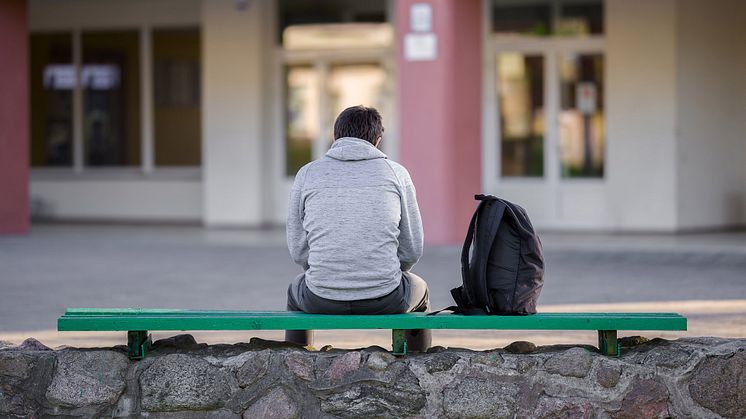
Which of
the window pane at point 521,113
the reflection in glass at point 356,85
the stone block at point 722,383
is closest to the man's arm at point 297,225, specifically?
the stone block at point 722,383

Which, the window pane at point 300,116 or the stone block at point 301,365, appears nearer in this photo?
the stone block at point 301,365

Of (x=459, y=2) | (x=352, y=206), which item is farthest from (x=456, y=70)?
(x=352, y=206)

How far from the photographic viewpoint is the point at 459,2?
14.1 metres

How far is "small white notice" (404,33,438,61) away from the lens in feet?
46.1

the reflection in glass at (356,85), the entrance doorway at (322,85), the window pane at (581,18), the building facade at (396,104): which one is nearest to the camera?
the building facade at (396,104)

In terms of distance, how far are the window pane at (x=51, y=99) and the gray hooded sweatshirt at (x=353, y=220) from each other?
14.8 meters

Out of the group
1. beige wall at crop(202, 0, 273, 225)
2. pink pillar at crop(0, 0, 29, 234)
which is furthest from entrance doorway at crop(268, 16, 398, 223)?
pink pillar at crop(0, 0, 29, 234)

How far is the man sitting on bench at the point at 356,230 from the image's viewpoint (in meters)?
5.42

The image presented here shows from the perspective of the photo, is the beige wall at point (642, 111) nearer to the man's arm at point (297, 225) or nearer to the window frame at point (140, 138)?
the window frame at point (140, 138)

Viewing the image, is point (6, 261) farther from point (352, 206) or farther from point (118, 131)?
point (352, 206)

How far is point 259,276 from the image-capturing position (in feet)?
37.7

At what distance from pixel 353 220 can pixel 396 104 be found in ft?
36.3

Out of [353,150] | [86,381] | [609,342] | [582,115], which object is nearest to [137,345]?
[86,381]

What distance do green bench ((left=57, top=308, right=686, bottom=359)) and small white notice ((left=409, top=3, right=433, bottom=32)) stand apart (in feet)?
29.5
